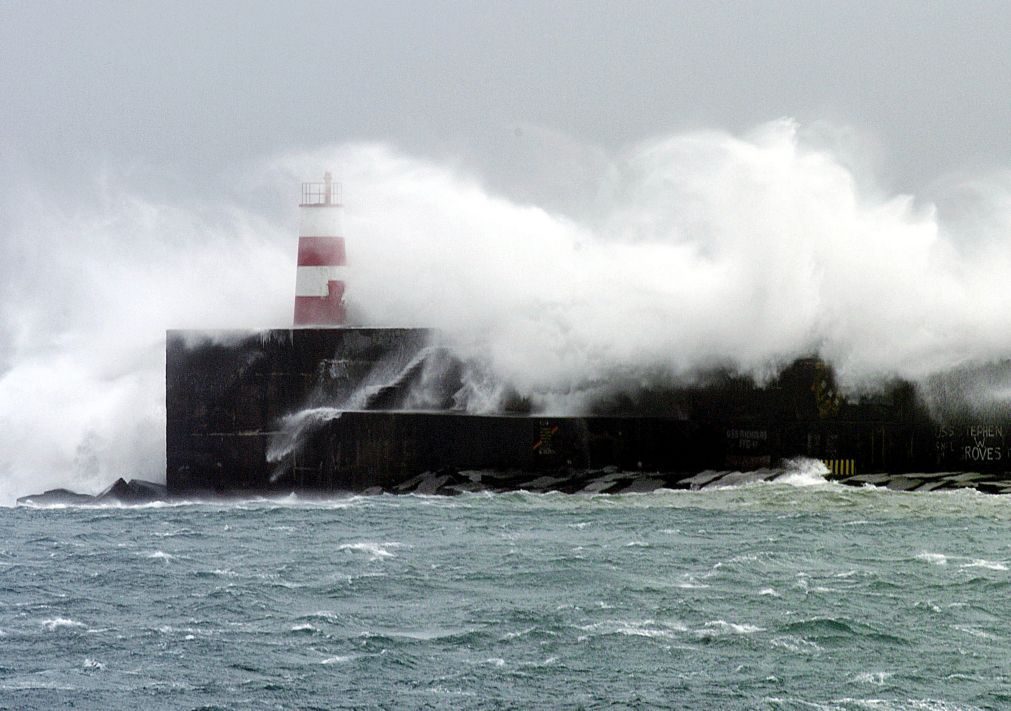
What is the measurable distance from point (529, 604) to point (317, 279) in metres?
12.7

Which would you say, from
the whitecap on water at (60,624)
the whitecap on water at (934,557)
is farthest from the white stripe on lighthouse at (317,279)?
the whitecap on water at (60,624)

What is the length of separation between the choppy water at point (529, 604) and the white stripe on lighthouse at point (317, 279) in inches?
238

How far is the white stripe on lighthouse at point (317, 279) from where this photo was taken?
2658 cm

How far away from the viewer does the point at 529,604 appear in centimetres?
1474

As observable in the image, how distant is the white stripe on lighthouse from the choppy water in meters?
6.03

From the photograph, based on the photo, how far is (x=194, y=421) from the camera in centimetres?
2352

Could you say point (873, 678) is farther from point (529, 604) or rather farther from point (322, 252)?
point (322, 252)

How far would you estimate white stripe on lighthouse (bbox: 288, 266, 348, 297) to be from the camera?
2658 cm

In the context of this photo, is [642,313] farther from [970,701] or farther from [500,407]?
[970,701]

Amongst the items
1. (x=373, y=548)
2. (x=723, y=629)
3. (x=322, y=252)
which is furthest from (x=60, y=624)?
(x=322, y=252)

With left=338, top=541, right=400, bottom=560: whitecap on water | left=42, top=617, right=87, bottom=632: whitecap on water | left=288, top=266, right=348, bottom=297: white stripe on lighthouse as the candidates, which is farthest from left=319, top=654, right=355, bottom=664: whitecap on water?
left=288, top=266, right=348, bottom=297: white stripe on lighthouse

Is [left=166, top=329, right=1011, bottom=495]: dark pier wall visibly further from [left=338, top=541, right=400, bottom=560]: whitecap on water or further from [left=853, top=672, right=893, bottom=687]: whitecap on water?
[left=853, top=672, right=893, bottom=687]: whitecap on water

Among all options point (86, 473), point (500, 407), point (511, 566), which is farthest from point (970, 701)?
point (86, 473)

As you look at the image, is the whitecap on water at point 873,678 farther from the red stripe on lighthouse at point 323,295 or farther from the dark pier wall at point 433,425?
the red stripe on lighthouse at point 323,295
